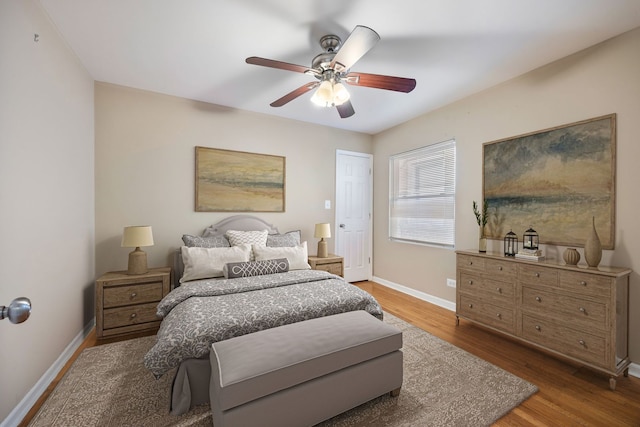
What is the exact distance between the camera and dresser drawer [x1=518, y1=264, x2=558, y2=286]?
2.25m

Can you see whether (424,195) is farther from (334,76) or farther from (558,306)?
(334,76)

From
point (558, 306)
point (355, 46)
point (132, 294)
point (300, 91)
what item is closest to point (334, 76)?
point (300, 91)

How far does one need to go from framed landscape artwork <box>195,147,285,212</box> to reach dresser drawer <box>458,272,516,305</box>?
258 centimetres

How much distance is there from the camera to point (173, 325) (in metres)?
1.72

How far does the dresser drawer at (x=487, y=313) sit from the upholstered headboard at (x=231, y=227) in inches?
99.1

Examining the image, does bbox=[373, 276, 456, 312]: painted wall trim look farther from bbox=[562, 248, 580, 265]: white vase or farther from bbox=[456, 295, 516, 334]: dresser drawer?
bbox=[562, 248, 580, 265]: white vase

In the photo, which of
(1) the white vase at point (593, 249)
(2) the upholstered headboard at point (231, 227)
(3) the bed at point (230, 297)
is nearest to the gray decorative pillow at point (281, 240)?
(3) the bed at point (230, 297)

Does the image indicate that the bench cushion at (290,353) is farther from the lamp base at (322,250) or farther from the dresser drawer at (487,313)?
the lamp base at (322,250)

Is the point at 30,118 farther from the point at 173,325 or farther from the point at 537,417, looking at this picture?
the point at 537,417

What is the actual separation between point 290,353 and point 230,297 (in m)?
0.89

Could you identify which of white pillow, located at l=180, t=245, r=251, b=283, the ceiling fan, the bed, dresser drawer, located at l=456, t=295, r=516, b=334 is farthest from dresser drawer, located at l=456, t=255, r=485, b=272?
white pillow, located at l=180, t=245, r=251, b=283

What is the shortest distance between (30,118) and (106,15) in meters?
0.93

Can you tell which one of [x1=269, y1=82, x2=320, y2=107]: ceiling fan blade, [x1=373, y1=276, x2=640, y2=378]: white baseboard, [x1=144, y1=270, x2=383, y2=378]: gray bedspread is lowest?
[x1=373, y1=276, x2=640, y2=378]: white baseboard

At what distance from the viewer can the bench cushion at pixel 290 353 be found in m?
1.33
